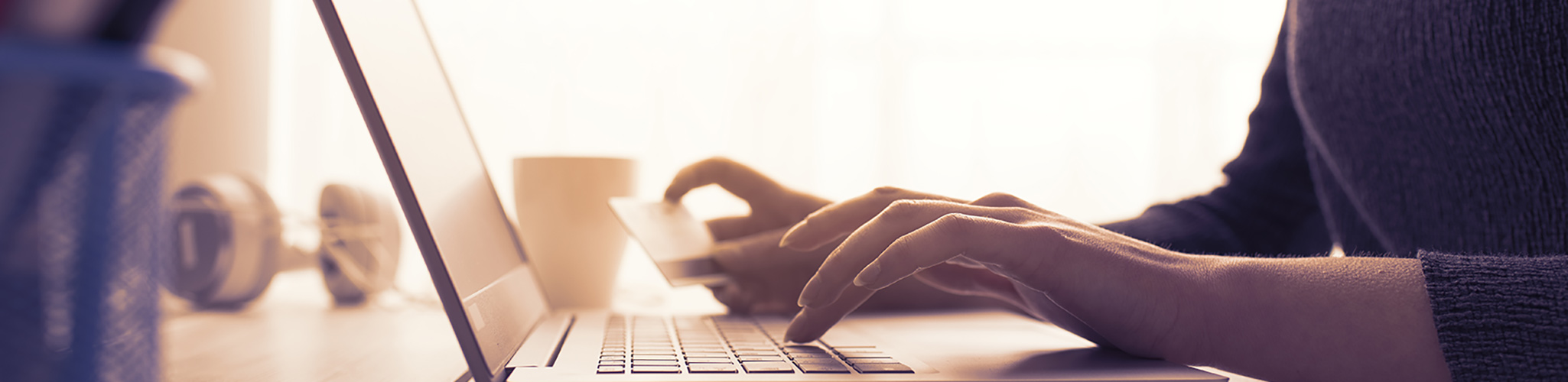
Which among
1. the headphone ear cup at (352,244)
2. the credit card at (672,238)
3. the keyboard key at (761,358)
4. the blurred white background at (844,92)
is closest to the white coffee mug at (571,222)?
the credit card at (672,238)

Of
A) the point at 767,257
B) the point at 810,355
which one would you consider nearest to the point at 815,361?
the point at 810,355

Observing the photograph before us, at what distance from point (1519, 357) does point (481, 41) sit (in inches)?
94.2

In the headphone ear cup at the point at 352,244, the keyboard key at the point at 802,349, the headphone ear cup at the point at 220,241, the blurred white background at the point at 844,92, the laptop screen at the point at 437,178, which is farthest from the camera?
the blurred white background at the point at 844,92

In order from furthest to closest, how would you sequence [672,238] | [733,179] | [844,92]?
[844,92]
[733,179]
[672,238]

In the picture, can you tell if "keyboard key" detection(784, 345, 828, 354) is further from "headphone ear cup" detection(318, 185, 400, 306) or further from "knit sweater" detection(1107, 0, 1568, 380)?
"headphone ear cup" detection(318, 185, 400, 306)

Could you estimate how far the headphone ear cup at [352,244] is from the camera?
809 mm

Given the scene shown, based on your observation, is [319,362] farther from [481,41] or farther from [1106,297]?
[481,41]

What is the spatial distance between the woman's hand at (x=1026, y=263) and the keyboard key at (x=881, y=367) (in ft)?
0.15

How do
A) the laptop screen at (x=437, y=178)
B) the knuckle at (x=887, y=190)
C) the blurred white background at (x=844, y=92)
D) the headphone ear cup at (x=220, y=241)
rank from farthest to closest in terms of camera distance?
the blurred white background at (x=844, y=92)
the headphone ear cup at (x=220, y=241)
the knuckle at (x=887, y=190)
the laptop screen at (x=437, y=178)

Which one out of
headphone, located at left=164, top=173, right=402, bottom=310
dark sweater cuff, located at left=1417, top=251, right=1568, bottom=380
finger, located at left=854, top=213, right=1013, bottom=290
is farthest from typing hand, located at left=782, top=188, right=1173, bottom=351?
headphone, located at left=164, top=173, right=402, bottom=310

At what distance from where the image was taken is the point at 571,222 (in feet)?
2.47

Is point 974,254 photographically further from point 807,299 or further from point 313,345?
point 313,345

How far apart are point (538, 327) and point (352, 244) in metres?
0.39

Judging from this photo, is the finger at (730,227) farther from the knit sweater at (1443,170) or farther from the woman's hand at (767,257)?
the knit sweater at (1443,170)
